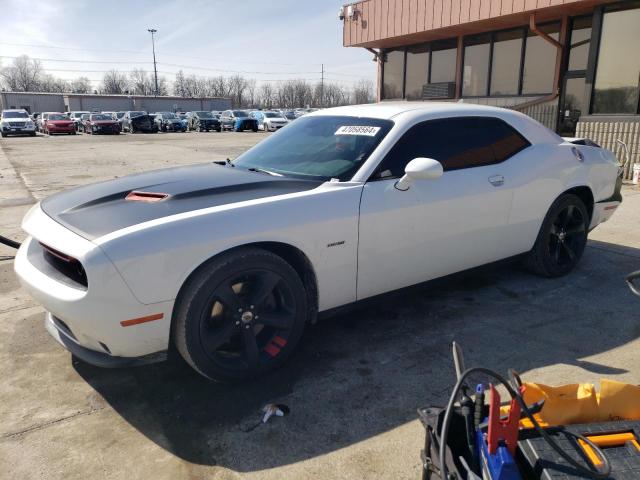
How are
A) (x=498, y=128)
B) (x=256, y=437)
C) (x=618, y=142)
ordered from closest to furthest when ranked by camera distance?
(x=256, y=437), (x=498, y=128), (x=618, y=142)

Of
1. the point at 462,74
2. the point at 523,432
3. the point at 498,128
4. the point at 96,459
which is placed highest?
the point at 462,74

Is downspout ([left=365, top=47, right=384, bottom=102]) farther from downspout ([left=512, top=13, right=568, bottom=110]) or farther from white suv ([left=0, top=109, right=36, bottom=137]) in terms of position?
white suv ([left=0, top=109, right=36, bottom=137])

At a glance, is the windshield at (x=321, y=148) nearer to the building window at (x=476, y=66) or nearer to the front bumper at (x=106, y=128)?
the building window at (x=476, y=66)

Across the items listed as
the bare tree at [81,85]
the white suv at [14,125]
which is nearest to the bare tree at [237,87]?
the bare tree at [81,85]

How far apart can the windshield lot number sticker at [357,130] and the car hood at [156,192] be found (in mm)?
574

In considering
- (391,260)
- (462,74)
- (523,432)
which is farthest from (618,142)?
(523,432)

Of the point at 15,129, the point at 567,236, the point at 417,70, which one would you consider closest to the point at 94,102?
the point at 15,129

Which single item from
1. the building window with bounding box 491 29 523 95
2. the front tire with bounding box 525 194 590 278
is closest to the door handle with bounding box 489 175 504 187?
the front tire with bounding box 525 194 590 278

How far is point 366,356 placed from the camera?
126 inches

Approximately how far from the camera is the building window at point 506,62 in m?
14.8

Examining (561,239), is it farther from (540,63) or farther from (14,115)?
(14,115)

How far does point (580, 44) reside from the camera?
13.0 meters

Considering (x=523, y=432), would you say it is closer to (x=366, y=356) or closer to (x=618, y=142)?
(x=366, y=356)

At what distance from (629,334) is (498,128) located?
177cm
